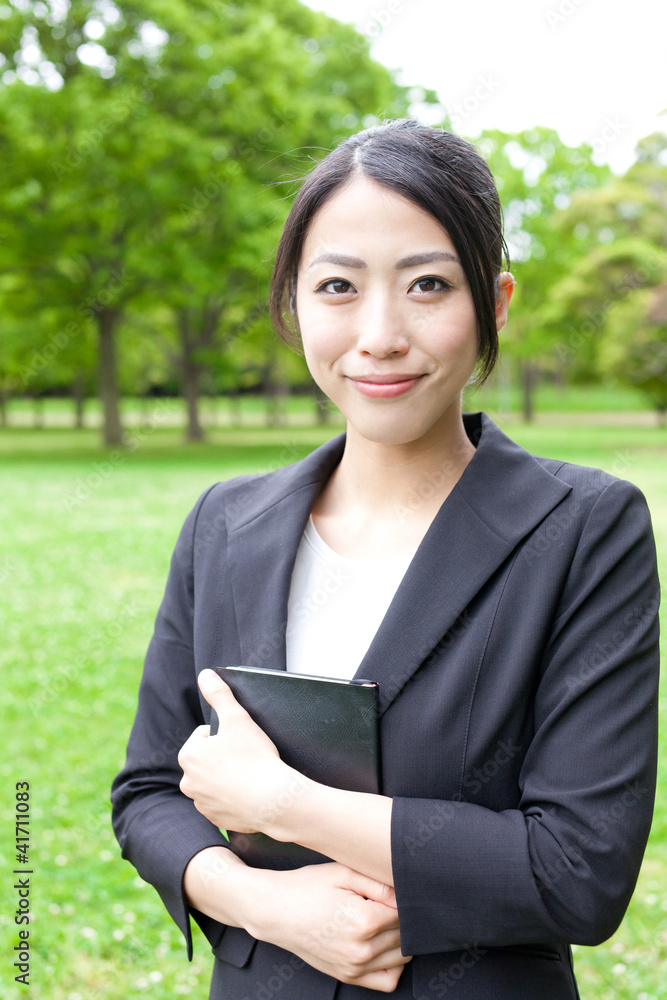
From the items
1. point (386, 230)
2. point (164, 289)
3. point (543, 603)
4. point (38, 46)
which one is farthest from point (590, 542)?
point (38, 46)

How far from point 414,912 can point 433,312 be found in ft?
3.03

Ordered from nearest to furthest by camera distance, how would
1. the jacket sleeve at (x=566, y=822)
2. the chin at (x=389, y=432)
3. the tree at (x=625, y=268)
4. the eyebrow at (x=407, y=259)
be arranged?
the jacket sleeve at (x=566, y=822) → the eyebrow at (x=407, y=259) → the chin at (x=389, y=432) → the tree at (x=625, y=268)

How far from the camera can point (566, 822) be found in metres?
1.27

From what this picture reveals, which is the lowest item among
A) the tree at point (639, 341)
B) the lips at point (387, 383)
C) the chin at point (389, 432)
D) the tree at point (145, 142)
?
the tree at point (639, 341)

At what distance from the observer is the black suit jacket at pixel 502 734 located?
1270 mm

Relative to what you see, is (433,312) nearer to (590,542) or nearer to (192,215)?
(590,542)

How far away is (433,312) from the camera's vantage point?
141 centimetres

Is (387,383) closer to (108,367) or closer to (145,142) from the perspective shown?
(145,142)

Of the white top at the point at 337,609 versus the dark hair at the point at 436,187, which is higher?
the dark hair at the point at 436,187

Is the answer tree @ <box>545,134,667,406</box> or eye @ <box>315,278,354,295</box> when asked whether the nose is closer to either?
eye @ <box>315,278,354,295</box>

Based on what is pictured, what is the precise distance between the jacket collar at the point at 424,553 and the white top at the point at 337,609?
44 millimetres

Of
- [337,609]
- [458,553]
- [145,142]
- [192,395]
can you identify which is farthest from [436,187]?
[192,395]

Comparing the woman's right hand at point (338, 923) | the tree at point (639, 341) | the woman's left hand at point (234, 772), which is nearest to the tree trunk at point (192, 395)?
the tree at point (639, 341)

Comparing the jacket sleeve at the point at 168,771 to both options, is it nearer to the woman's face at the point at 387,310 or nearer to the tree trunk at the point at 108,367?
the woman's face at the point at 387,310
